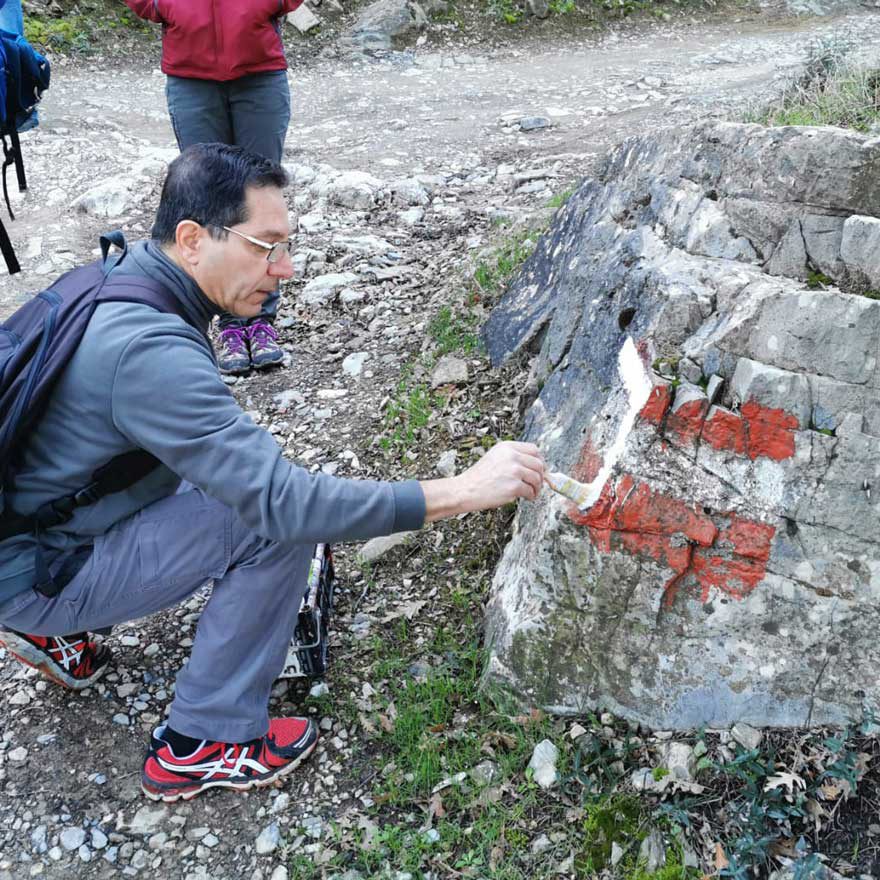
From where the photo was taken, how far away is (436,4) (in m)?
13.0

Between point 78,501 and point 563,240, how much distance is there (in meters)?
2.83

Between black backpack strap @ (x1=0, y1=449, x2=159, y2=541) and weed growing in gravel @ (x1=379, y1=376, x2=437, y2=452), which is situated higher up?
black backpack strap @ (x1=0, y1=449, x2=159, y2=541)

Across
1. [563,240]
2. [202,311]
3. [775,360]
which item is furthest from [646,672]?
[563,240]

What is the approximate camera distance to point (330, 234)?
705cm

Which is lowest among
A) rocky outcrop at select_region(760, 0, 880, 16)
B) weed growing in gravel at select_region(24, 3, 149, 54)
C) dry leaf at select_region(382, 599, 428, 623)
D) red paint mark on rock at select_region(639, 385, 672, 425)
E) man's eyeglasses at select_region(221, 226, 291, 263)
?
dry leaf at select_region(382, 599, 428, 623)

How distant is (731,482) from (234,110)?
4229mm

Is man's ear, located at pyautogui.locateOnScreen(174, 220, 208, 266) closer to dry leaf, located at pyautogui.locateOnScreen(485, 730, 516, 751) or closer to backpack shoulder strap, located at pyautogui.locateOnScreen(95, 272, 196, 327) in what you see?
backpack shoulder strap, located at pyautogui.locateOnScreen(95, 272, 196, 327)

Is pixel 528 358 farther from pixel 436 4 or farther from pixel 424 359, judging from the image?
pixel 436 4

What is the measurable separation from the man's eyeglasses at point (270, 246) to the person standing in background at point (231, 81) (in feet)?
8.46

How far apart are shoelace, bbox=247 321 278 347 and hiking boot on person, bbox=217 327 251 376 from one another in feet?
0.15

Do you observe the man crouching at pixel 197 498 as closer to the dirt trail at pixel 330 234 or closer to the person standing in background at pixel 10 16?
the dirt trail at pixel 330 234

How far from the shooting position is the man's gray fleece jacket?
2480 mm

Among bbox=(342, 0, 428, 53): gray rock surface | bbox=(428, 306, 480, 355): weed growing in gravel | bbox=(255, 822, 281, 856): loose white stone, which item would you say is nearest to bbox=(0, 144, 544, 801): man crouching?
bbox=(255, 822, 281, 856): loose white stone

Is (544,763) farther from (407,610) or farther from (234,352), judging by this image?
(234,352)
